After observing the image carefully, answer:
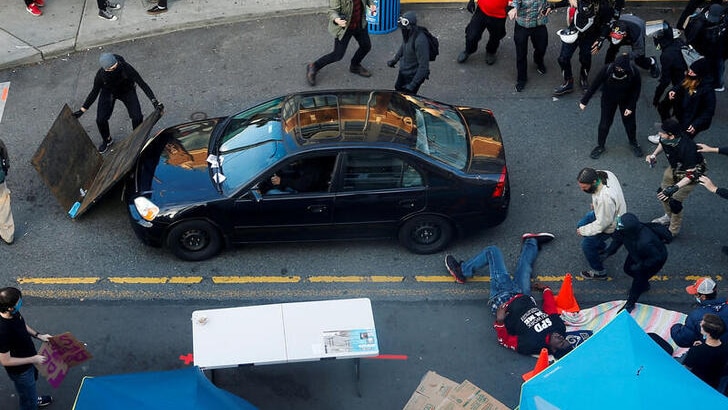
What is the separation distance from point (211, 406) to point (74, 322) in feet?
11.1

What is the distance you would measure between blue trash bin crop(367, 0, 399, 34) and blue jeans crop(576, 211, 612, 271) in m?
5.54

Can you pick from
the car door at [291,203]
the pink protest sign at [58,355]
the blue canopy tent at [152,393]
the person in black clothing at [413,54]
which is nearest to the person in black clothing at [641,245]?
the car door at [291,203]

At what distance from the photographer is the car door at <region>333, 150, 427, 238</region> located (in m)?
8.43

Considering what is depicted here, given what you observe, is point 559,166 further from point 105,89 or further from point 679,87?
point 105,89

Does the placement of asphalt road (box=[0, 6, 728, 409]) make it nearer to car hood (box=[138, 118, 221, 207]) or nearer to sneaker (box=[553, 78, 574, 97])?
Result: sneaker (box=[553, 78, 574, 97])

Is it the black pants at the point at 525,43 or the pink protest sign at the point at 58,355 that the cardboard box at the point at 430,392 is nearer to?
the pink protest sign at the point at 58,355

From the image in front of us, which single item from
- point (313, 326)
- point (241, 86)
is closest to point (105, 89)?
point (241, 86)

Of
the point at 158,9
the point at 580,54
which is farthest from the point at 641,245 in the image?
the point at 158,9

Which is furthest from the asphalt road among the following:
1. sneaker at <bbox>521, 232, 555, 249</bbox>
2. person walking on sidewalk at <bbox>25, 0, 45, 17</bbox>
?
person walking on sidewalk at <bbox>25, 0, 45, 17</bbox>

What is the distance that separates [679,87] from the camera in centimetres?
966

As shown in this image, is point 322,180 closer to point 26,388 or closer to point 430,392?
point 430,392

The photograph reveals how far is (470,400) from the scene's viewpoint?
283 inches

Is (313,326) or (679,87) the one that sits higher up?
(679,87)

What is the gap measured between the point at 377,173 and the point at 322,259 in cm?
130
